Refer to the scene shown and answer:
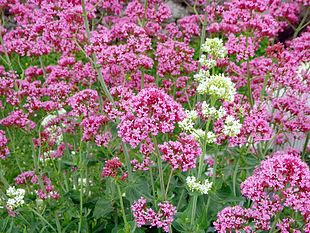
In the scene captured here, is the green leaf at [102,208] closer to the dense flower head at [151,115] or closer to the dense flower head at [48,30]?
the dense flower head at [151,115]

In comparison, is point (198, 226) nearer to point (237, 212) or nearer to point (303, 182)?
point (237, 212)

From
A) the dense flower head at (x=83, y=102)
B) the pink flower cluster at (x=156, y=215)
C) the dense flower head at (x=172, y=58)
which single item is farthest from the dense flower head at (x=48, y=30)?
the pink flower cluster at (x=156, y=215)

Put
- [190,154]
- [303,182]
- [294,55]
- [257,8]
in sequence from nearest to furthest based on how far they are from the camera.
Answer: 1. [303,182]
2. [190,154]
3. [257,8]
4. [294,55]

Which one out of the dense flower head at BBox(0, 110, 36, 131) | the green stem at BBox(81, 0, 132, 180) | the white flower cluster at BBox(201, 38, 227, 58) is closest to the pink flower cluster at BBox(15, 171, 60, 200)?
the dense flower head at BBox(0, 110, 36, 131)

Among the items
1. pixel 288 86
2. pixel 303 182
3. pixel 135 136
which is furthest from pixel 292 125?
pixel 135 136

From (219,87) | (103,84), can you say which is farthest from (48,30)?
(219,87)

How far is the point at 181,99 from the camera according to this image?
4.78 metres

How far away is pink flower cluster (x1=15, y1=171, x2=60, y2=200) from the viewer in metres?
4.11

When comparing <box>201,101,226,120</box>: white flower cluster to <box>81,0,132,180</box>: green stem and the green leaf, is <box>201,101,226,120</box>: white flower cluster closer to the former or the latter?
<box>81,0,132,180</box>: green stem

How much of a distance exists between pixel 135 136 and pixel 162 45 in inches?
74.1

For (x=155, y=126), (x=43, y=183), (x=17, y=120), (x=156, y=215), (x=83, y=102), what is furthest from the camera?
(x=43, y=183)

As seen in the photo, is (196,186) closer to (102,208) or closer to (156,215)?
(156,215)

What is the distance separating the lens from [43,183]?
447 centimetres

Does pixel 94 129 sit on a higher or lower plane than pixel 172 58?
lower
